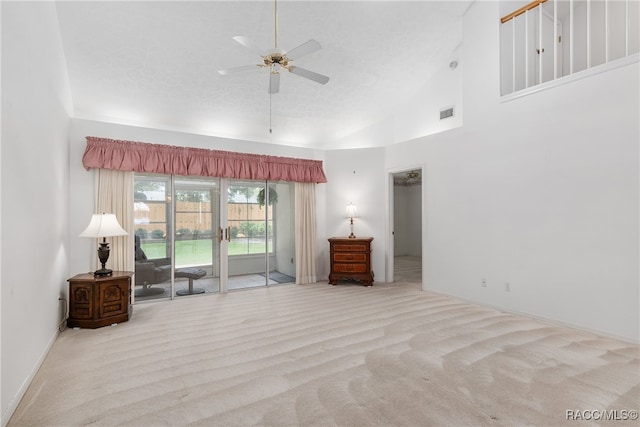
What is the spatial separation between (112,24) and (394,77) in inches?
156

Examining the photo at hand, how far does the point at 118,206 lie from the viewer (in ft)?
14.3

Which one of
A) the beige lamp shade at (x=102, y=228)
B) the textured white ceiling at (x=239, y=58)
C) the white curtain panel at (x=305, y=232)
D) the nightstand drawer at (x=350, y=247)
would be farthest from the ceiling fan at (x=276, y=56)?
the nightstand drawer at (x=350, y=247)

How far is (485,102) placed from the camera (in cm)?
421

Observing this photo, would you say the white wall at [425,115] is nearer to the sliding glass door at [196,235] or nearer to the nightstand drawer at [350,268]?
the nightstand drawer at [350,268]

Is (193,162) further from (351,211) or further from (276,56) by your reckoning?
(351,211)

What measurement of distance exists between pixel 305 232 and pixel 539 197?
145 inches

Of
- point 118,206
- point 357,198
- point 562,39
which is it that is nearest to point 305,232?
point 357,198

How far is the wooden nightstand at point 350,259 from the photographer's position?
217 inches

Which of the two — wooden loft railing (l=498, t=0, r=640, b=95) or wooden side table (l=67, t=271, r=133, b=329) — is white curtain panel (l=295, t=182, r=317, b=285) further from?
wooden loft railing (l=498, t=0, r=640, b=95)

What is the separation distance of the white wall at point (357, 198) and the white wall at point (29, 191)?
410 centimetres

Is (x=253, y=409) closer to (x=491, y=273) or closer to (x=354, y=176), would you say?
(x=491, y=273)

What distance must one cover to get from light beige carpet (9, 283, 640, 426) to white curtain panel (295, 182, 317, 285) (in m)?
1.95

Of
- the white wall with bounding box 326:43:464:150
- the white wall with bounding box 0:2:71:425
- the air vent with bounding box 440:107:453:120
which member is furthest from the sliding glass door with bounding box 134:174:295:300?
the air vent with bounding box 440:107:453:120

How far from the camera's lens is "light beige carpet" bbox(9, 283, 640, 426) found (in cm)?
191
